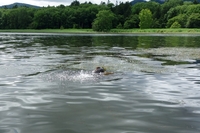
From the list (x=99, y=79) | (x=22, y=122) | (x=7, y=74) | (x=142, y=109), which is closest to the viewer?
(x=22, y=122)

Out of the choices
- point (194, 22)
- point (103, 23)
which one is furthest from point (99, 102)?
point (103, 23)

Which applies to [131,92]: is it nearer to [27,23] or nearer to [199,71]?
[199,71]

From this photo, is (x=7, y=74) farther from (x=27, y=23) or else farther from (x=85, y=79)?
(x=27, y=23)

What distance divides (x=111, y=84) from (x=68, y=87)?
2.40 m

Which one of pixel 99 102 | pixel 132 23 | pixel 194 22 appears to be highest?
pixel 194 22

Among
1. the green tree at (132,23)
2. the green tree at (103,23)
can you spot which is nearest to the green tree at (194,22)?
the green tree at (132,23)

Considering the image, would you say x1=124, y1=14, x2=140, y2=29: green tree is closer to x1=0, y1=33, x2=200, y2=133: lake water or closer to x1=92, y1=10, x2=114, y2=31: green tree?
x1=92, y1=10, x2=114, y2=31: green tree

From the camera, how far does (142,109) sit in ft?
35.0

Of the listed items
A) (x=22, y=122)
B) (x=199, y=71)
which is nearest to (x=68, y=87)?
(x=22, y=122)

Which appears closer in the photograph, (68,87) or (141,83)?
(68,87)

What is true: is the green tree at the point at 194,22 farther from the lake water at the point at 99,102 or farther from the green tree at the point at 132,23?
the lake water at the point at 99,102

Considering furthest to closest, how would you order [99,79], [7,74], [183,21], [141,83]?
[183,21] → [7,74] → [99,79] → [141,83]

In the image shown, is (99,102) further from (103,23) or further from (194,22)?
(103,23)

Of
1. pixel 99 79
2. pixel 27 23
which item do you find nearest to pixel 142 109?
pixel 99 79
